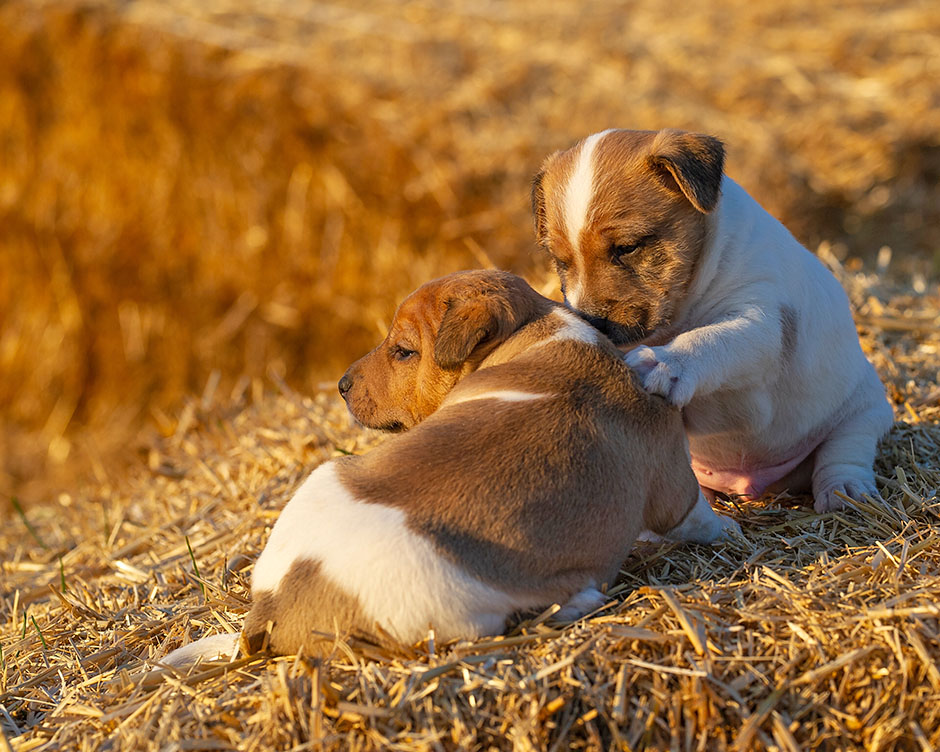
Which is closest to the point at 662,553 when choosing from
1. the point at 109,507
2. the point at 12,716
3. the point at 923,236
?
the point at 12,716

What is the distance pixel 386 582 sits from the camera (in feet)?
10.3

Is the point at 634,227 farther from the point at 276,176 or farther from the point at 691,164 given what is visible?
the point at 276,176

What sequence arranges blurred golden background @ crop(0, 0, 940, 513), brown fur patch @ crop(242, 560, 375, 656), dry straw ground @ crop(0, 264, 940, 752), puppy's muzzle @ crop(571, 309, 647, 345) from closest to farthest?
dry straw ground @ crop(0, 264, 940, 752)
brown fur patch @ crop(242, 560, 375, 656)
puppy's muzzle @ crop(571, 309, 647, 345)
blurred golden background @ crop(0, 0, 940, 513)

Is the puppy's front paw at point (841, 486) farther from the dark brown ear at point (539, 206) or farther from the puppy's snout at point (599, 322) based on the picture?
the dark brown ear at point (539, 206)

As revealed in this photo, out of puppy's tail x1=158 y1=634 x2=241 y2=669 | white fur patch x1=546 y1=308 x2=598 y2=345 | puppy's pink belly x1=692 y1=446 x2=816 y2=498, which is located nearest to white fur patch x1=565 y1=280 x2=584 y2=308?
white fur patch x1=546 y1=308 x2=598 y2=345

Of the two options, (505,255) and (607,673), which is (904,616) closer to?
(607,673)

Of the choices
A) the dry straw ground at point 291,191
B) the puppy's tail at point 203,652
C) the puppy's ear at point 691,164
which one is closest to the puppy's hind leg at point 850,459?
the dry straw ground at point 291,191

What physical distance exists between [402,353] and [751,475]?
178 centimetres

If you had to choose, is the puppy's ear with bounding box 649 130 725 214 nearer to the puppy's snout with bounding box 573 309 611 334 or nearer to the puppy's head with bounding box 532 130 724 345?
the puppy's head with bounding box 532 130 724 345

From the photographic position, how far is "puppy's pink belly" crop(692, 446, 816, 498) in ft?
16.0

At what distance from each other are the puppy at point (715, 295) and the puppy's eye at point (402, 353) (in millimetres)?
737

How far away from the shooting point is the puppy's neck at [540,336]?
155 inches

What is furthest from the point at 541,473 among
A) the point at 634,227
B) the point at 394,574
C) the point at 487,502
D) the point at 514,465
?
the point at 634,227

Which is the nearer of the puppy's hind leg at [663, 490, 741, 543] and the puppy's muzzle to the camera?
the puppy's hind leg at [663, 490, 741, 543]
